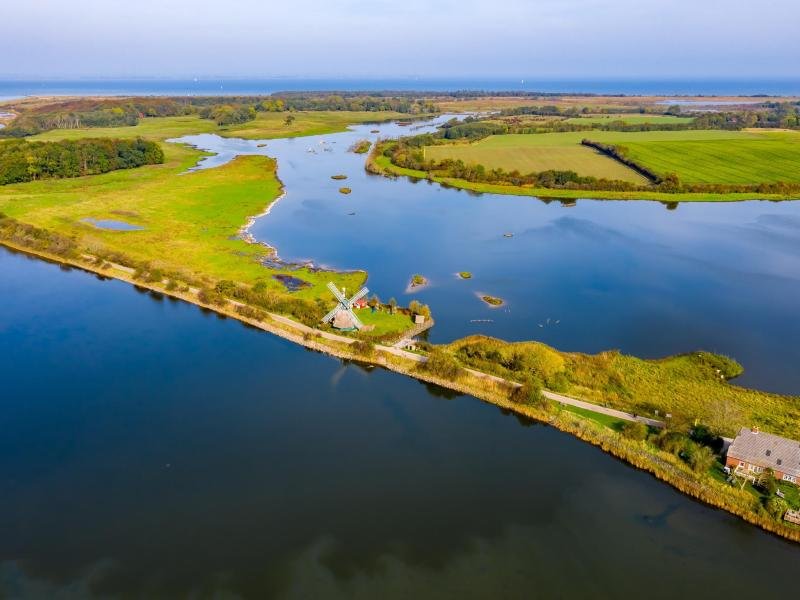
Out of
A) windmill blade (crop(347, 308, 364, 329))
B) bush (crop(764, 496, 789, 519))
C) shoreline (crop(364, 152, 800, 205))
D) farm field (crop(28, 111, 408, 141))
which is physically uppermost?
farm field (crop(28, 111, 408, 141))

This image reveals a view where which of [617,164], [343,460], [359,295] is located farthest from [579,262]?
[617,164]

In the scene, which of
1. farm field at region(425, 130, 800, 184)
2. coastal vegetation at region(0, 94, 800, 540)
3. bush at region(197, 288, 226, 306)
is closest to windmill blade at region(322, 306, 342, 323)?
coastal vegetation at region(0, 94, 800, 540)

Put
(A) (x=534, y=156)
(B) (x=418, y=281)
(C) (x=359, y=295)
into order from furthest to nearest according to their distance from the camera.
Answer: (A) (x=534, y=156)
(B) (x=418, y=281)
(C) (x=359, y=295)

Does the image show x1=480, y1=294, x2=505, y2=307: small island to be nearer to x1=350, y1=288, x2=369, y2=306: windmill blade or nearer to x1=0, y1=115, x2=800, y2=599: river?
x1=0, y1=115, x2=800, y2=599: river

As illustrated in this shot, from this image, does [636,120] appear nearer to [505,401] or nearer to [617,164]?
[617,164]

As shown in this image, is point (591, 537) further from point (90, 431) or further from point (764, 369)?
point (90, 431)

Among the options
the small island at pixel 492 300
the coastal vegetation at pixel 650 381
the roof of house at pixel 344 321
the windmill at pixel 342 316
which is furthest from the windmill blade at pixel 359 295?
the small island at pixel 492 300
